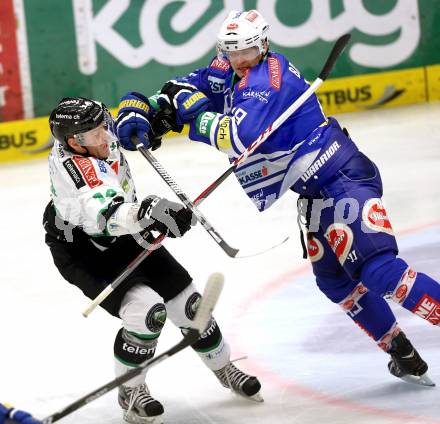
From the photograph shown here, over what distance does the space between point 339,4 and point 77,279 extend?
5644 mm

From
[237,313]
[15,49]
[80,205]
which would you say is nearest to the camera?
[80,205]

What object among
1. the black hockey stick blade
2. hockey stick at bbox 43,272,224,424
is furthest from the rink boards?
hockey stick at bbox 43,272,224,424

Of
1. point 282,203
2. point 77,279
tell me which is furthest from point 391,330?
point 282,203

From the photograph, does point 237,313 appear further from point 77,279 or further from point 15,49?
point 15,49

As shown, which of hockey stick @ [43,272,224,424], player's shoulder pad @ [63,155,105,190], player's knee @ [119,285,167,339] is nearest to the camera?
hockey stick @ [43,272,224,424]

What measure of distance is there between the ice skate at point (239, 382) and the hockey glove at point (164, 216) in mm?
768

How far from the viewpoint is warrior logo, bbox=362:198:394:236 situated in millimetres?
3885

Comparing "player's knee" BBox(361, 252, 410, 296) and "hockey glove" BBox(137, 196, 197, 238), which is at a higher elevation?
"hockey glove" BBox(137, 196, 197, 238)

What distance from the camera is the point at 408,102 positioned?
9.26 m

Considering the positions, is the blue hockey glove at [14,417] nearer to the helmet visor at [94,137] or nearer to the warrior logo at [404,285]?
the helmet visor at [94,137]

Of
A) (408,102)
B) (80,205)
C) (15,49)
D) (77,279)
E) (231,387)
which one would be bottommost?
(408,102)

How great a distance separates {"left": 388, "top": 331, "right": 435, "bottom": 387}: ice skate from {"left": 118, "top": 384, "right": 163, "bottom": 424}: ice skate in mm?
896

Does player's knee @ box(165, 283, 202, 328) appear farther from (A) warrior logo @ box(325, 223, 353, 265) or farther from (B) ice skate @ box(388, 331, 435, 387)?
(B) ice skate @ box(388, 331, 435, 387)

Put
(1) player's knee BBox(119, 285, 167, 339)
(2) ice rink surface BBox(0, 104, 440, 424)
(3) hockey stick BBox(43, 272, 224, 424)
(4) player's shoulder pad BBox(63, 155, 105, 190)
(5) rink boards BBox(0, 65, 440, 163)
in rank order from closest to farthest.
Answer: (3) hockey stick BBox(43, 272, 224, 424) < (4) player's shoulder pad BBox(63, 155, 105, 190) < (1) player's knee BBox(119, 285, 167, 339) < (2) ice rink surface BBox(0, 104, 440, 424) < (5) rink boards BBox(0, 65, 440, 163)
